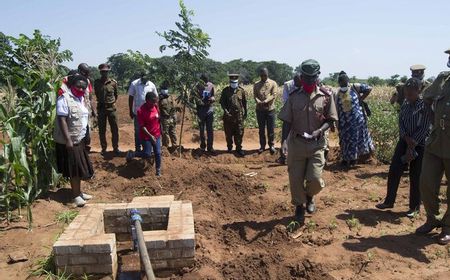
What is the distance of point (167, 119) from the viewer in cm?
928

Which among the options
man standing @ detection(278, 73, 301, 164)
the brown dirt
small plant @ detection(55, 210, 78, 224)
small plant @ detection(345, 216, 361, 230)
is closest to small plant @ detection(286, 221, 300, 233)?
the brown dirt

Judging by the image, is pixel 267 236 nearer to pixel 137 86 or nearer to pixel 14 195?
pixel 14 195

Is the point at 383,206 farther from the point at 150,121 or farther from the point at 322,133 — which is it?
the point at 150,121

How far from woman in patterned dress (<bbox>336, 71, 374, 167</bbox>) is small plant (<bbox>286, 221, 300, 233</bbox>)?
332 centimetres

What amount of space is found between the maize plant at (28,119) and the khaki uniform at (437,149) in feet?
14.5

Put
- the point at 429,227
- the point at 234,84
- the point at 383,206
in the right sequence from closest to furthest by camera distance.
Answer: the point at 429,227 < the point at 383,206 < the point at 234,84

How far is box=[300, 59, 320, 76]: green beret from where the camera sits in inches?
183

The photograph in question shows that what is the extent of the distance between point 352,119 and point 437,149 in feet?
11.2

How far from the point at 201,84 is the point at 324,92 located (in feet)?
13.4

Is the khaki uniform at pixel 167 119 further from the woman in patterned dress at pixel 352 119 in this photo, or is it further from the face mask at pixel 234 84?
the woman in patterned dress at pixel 352 119

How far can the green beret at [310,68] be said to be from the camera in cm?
466

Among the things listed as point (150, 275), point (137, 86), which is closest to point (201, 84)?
point (137, 86)

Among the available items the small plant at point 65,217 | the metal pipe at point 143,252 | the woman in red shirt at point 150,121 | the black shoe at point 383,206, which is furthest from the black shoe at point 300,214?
the woman in red shirt at point 150,121

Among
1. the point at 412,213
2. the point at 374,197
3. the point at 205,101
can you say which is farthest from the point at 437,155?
the point at 205,101
